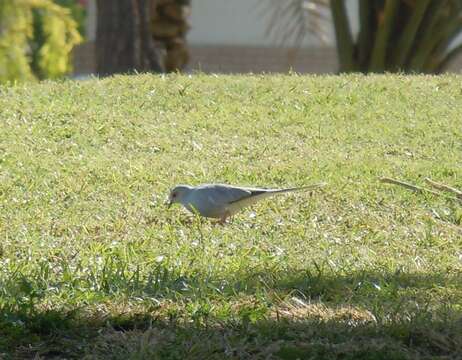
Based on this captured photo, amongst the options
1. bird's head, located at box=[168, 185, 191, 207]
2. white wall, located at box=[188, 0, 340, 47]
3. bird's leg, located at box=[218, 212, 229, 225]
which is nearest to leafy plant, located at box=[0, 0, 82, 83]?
bird's head, located at box=[168, 185, 191, 207]

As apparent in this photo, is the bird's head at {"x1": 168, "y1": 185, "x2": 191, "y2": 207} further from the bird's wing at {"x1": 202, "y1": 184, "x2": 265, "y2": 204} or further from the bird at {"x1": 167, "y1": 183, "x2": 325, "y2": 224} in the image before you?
the bird's wing at {"x1": 202, "y1": 184, "x2": 265, "y2": 204}

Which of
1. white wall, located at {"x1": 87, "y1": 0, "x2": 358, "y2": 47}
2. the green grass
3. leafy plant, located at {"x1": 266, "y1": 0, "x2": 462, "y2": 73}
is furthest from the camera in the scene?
white wall, located at {"x1": 87, "y1": 0, "x2": 358, "y2": 47}

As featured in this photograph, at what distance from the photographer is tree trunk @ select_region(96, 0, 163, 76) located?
12.9 metres

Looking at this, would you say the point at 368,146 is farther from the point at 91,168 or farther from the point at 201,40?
the point at 201,40

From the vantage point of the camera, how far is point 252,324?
5285mm

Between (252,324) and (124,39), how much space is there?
8.08 m

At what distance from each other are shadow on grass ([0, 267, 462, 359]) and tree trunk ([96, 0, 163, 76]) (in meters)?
7.27

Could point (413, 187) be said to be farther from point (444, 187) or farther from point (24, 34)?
point (24, 34)

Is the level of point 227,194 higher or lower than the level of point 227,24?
higher

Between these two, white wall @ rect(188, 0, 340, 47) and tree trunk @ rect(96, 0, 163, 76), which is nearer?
tree trunk @ rect(96, 0, 163, 76)

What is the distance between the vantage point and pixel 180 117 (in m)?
9.75

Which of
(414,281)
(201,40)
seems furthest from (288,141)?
(201,40)

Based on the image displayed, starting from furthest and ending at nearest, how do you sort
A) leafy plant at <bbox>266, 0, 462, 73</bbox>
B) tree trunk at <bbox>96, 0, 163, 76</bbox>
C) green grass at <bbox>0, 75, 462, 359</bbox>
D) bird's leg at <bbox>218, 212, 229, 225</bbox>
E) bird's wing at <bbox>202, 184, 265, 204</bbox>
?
1. leafy plant at <bbox>266, 0, 462, 73</bbox>
2. tree trunk at <bbox>96, 0, 163, 76</bbox>
3. bird's leg at <bbox>218, 212, 229, 225</bbox>
4. bird's wing at <bbox>202, 184, 265, 204</bbox>
5. green grass at <bbox>0, 75, 462, 359</bbox>

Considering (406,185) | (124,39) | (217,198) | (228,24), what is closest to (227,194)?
(217,198)
